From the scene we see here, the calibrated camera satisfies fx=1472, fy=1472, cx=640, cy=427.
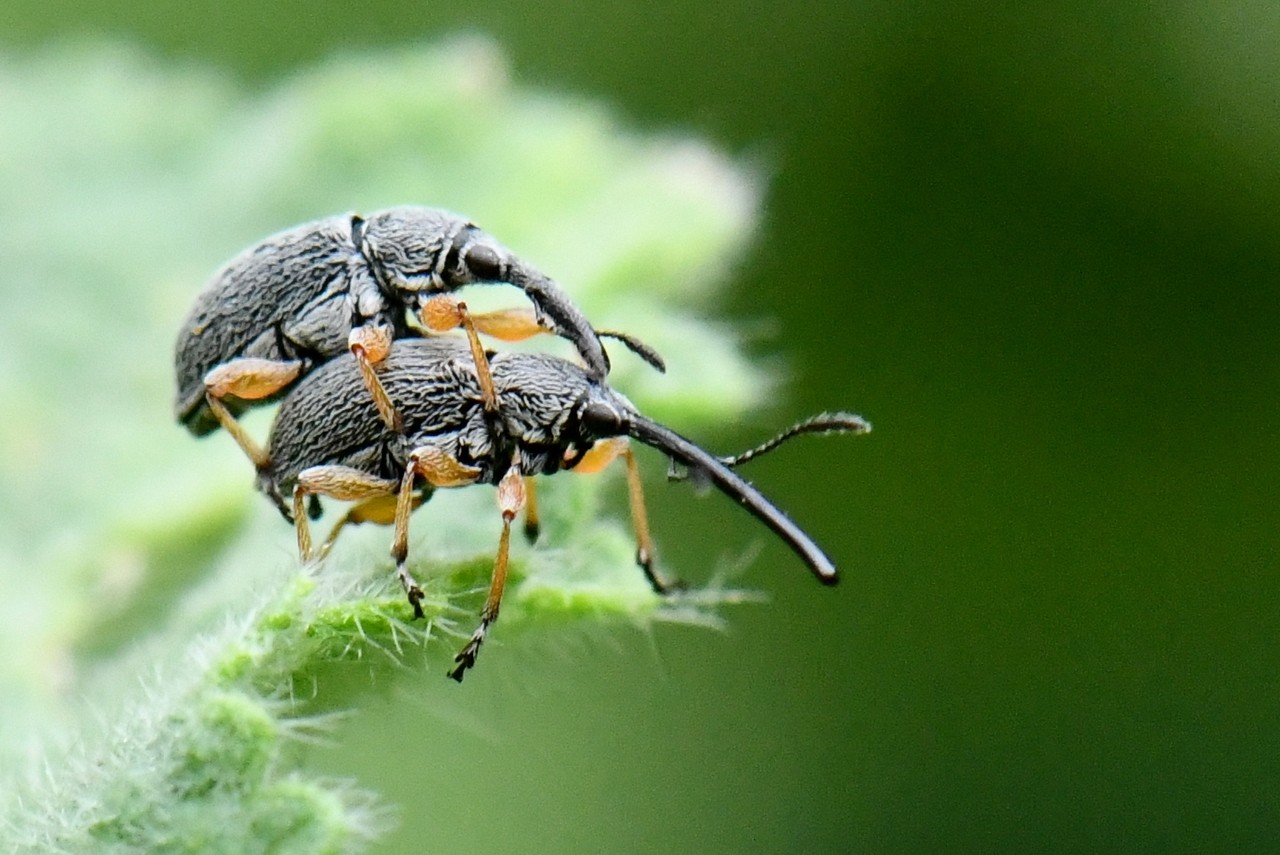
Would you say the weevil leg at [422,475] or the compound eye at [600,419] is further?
the compound eye at [600,419]

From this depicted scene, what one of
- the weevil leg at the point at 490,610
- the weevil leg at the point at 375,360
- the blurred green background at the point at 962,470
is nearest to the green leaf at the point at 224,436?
the weevil leg at the point at 490,610

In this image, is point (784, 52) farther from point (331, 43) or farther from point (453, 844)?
point (453, 844)

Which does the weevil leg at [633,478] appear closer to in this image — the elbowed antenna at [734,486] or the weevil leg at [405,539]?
the elbowed antenna at [734,486]

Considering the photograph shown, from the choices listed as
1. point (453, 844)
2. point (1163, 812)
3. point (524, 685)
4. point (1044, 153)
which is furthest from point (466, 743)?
point (1044, 153)

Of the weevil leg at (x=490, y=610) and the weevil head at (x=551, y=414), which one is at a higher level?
the weevil head at (x=551, y=414)

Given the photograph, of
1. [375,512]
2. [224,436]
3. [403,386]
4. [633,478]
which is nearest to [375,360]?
[403,386]

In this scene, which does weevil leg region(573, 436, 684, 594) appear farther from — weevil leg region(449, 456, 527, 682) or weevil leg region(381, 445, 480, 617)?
weevil leg region(449, 456, 527, 682)
